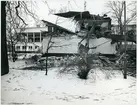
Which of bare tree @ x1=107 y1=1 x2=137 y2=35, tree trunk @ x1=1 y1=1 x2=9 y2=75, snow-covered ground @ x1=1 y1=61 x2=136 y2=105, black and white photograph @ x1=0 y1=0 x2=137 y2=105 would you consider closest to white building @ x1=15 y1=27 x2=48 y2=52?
black and white photograph @ x1=0 y1=0 x2=137 y2=105

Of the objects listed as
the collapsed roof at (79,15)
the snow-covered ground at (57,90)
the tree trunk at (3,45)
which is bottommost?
the snow-covered ground at (57,90)

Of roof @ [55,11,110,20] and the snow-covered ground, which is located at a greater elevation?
roof @ [55,11,110,20]

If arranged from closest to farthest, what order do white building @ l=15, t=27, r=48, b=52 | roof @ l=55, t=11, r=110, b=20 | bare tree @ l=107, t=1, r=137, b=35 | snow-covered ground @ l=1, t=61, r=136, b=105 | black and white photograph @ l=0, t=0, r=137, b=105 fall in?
snow-covered ground @ l=1, t=61, r=136, b=105 → black and white photograph @ l=0, t=0, r=137, b=105 → white building @ l=15, t=27, r=48, b=52 → roof @ l=55, t=11, r=110, b=20 → bare tree @ l=107, t=1, r=137, b=35

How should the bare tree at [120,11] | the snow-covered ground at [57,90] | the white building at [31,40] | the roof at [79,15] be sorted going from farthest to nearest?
the bare tree at [120,11] < the roof at [79,15] < the white building at [31,40] < the snow-covered ground at [57,90]

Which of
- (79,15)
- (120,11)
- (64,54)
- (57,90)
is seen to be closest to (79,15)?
(79,15)

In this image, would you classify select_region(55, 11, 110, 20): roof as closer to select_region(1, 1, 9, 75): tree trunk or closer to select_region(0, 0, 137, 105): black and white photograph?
select_region(0, 0, 137, 105): black and white photograph

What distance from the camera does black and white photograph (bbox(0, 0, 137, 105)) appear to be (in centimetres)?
244

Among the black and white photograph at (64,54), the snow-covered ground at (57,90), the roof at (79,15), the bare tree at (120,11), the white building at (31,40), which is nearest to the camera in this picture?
the snow-covered ground at (57,90)

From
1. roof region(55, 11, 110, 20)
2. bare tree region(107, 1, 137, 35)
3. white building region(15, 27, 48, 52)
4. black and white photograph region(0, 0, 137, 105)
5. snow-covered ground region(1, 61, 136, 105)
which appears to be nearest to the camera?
snow-covered ground region(1, 61, 136, 105)

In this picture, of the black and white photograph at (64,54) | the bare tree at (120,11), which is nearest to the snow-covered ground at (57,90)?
the black and white photograph at (64,54)

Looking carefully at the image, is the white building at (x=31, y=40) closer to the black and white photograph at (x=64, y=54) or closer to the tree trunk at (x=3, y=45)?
the black and white photograph at (x=64, y=54)

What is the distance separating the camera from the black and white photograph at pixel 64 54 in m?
2.44

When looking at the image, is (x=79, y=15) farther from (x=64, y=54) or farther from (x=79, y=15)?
(x=64, y=54)

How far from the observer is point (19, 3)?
9.25ft
